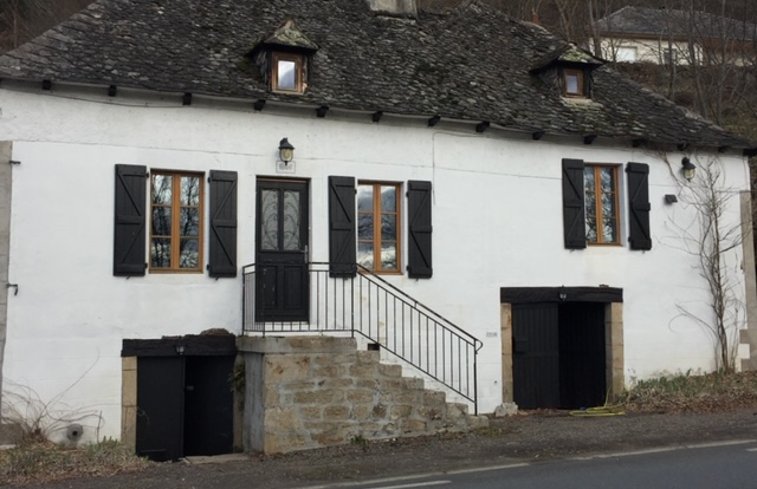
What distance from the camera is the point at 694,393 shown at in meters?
14.2

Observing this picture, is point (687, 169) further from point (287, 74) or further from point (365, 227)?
point (287, 74)

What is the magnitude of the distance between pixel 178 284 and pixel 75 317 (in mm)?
1510

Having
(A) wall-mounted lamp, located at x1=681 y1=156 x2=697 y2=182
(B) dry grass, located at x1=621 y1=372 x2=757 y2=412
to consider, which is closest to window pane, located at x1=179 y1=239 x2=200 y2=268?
(B) dry grass, located at x1=621 y1=372 x2=757 y2=412

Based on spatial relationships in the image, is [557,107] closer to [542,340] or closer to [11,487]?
[542,340]

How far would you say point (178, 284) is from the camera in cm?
1212

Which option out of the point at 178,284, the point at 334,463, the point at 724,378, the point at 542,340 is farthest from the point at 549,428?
the point at 178,284

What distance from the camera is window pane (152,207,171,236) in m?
12.3

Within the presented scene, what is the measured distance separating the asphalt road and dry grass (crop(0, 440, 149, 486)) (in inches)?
119

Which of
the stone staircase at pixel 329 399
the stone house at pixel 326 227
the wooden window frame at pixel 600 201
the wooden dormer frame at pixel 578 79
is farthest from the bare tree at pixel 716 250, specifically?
the stone staircase at pixel 329 399

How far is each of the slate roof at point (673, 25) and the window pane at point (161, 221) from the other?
2022 cm

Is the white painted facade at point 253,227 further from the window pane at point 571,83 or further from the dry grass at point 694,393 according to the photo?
the window pane at point 571,83

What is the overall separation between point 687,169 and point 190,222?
949 centimetres

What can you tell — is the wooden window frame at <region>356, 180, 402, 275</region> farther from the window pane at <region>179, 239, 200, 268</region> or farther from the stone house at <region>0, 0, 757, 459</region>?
the window pane at <region>179, 239, 200, 268</region>

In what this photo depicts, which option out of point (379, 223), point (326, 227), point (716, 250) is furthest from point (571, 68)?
point (326, 227)
